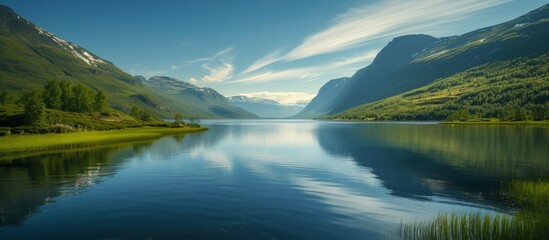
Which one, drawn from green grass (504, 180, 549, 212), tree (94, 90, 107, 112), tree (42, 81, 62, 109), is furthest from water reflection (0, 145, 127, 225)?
tree (94, 90, 107, 112)

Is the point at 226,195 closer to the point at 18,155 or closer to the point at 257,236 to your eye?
the point at 257,236

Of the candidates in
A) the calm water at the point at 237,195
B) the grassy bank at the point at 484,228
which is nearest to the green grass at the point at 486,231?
the grassy bank at the point at 484,228

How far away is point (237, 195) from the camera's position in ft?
111

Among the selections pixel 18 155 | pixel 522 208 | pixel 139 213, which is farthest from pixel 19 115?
pixel 522 208

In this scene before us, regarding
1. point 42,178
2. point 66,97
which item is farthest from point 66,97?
point 42,178

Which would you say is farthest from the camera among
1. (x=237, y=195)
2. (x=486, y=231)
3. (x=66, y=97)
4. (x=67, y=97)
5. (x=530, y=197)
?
(x=66, y=97)

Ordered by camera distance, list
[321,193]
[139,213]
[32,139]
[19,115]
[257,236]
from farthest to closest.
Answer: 1. [19,115]
2. [32,139]
3. [321,193]
4. [139,213]
5. [257,236]

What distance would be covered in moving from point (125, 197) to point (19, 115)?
94493mm

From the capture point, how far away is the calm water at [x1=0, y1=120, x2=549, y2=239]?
22906 mm

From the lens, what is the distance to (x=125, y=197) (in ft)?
107

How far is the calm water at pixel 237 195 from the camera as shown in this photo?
75.2 ft

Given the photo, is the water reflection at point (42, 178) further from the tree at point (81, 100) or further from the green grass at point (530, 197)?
the tree at point (81, 100)

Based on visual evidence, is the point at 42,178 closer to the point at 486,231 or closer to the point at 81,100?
the point at 486,231

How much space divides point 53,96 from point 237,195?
161 metres
